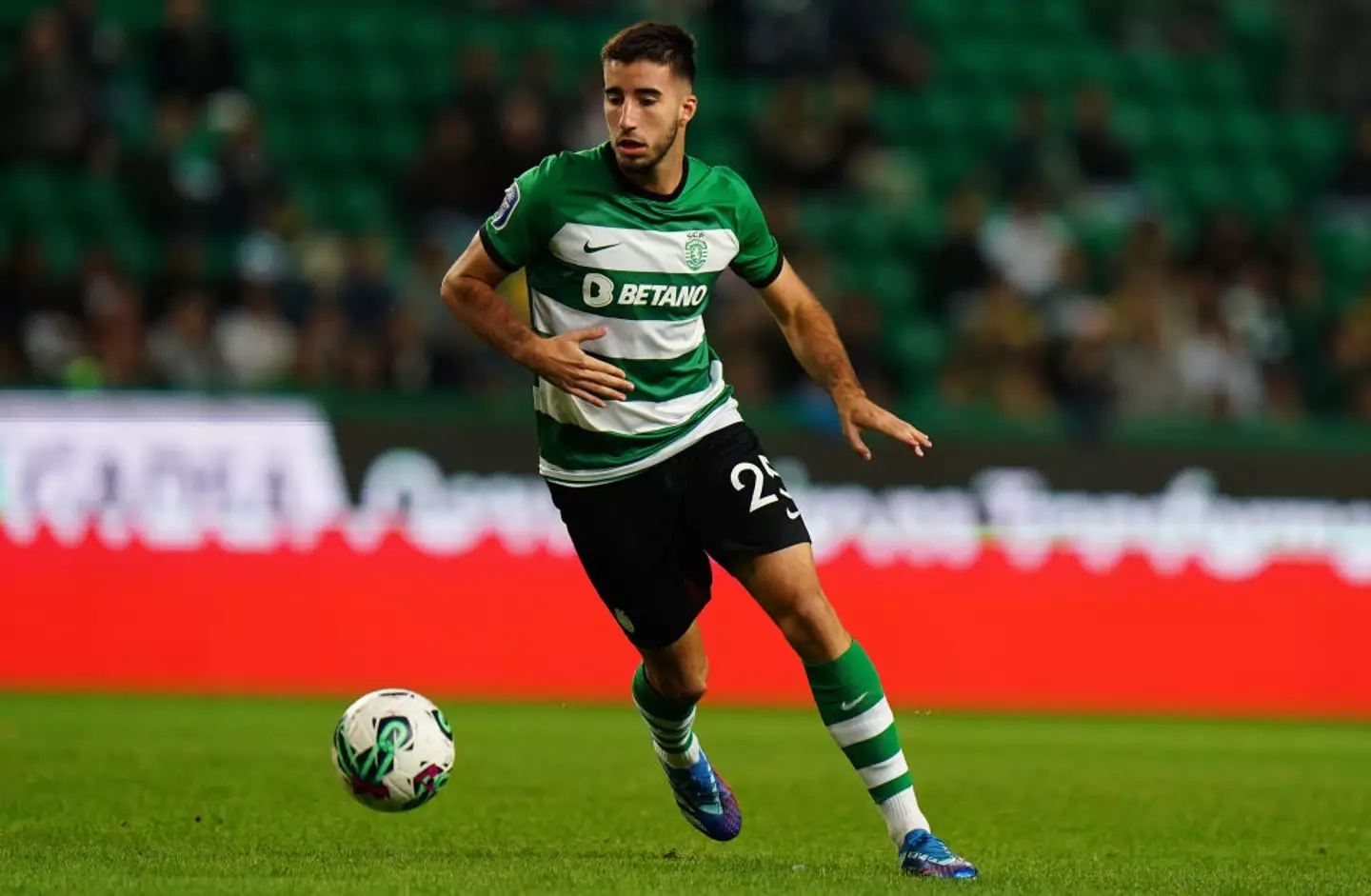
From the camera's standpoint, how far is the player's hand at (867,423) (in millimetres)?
6566

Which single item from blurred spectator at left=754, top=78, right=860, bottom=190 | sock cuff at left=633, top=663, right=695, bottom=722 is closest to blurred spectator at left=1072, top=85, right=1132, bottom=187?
blurred spectator at left=754, top=78, right=860, bottom=190

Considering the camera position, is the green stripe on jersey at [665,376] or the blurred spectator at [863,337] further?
the blurred spectator at [863,337]

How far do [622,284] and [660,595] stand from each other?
1027mm

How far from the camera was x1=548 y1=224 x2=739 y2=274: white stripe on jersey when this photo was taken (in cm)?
642

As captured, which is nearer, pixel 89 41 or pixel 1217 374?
pixel 89 41

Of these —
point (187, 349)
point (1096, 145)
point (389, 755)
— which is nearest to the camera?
point (389, 755)

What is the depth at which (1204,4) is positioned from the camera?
2080 cm

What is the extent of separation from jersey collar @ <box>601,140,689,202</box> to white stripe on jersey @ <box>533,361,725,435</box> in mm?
630

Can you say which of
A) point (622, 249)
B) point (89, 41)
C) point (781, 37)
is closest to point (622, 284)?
point (622, 249)

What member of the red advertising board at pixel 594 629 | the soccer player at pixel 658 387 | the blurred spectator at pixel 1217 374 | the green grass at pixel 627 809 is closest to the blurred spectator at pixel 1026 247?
the blurred spectator at pixel 1217 374

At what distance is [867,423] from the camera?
21.9 ft

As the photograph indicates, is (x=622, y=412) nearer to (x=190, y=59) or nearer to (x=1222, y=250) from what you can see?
(x=190, y=59)

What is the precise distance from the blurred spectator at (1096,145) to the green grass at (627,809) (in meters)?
6.87

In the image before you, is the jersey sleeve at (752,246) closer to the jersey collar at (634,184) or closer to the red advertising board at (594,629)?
the jersey collar at (634,184)
